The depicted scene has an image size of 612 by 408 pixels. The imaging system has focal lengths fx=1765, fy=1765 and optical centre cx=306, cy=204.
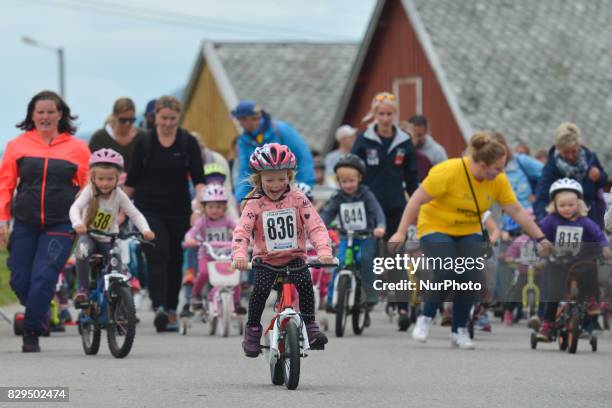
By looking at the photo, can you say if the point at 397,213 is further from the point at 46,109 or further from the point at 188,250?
the point at 46,109

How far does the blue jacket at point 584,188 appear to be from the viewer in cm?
1736

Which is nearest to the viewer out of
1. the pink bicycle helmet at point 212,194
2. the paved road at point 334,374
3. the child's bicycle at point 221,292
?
the paved road at point 334,374

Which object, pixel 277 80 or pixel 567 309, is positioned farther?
pixel 277 80

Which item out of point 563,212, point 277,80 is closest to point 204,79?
point 277,80

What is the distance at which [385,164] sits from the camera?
714 inches

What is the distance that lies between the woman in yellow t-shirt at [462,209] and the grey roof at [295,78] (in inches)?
1716

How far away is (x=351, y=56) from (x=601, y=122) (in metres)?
25.7

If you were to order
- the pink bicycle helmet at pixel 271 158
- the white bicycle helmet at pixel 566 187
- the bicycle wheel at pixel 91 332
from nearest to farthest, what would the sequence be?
the pink bicycle helmet at pixel 271 158
the bicycle wheel at pixel 91 332
the white bicycle helmet at pixel 566 187

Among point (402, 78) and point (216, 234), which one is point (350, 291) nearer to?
point (216, 234)

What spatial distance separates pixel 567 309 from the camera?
15.1m

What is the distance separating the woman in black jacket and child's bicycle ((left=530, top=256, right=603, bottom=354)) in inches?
153

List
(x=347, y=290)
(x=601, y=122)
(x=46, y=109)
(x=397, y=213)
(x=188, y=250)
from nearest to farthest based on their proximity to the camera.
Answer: (x=46, y=109)
(x=347, y=290)
(x=397, y=213)
(x=188, y=250)
(x=601, y=122)

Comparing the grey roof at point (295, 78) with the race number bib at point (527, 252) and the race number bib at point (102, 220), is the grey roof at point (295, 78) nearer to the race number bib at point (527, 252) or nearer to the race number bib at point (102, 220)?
the race number bib at point (527, 252)

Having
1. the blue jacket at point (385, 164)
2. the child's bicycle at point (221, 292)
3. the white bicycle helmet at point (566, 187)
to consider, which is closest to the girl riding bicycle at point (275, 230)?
the white bicycle helmet at point (566, 187)
